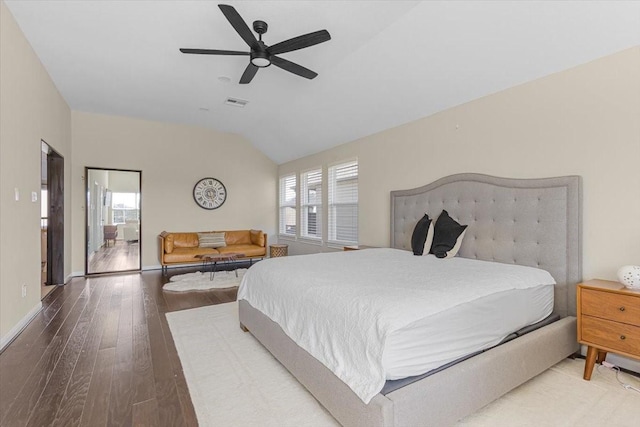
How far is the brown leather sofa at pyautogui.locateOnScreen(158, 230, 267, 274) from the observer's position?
5.75m

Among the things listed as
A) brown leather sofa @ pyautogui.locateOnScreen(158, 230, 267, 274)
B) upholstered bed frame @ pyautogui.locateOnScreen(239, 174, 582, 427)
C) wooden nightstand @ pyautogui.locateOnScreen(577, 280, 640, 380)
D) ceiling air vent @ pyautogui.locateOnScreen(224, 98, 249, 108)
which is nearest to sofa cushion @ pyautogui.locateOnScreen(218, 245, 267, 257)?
brown leather sofa @ pyautogui.locateOnScreen(158, 230, 267, 274)

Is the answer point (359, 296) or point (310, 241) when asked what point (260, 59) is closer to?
point (359, 296)

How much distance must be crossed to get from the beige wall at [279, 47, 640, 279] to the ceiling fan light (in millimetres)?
2203

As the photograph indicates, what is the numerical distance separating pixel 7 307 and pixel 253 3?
11.3ft

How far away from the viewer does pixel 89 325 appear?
3189mm

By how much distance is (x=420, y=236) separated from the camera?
11.5 ft

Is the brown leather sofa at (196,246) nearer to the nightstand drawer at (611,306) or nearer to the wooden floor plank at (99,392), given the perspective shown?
the wooden floor plank at (99,392)

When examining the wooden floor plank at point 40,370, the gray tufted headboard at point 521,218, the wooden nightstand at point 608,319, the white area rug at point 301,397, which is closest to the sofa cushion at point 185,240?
the wooden floor plank at point 40,370

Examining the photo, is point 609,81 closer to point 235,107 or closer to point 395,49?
point 395,49

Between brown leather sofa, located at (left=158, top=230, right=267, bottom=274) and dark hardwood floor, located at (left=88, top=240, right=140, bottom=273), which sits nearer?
brown leather sofa, located at (left=158, top=230, right=267, bottom=274)

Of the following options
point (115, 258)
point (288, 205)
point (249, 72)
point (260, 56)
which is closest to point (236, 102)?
point (249, 72)

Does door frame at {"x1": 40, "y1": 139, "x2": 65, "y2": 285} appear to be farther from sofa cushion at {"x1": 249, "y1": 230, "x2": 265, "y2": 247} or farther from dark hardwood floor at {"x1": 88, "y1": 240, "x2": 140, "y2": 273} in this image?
sofa cushion at {"x1": 249, "y1": 230, "x2": 265, "y2": 247}

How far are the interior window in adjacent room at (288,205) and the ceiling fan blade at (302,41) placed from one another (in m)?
4.44

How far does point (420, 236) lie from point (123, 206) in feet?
38.9
